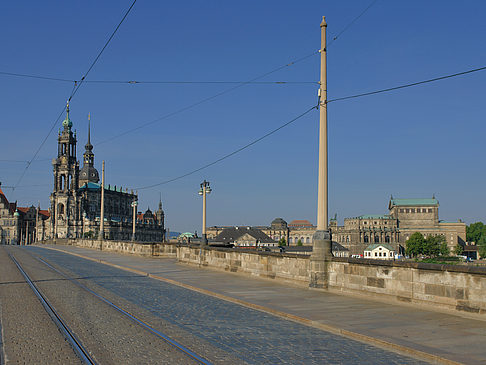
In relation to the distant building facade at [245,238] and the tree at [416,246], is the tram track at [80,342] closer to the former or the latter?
the distant building facade at [245,238]

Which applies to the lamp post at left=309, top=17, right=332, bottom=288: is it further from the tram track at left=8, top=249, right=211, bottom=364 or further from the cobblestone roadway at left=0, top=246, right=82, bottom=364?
the cobblestone roadway at left=0, top=246, right=82, bottom=364

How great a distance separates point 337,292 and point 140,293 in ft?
21.5

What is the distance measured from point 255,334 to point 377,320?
304cm

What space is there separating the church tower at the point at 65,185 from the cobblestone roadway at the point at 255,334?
159m

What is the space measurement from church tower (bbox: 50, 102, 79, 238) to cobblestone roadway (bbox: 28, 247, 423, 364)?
523 feet

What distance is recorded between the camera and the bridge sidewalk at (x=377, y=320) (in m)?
8.86

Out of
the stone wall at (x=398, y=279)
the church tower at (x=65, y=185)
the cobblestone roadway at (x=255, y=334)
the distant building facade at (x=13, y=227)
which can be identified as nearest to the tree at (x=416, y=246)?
the church tower at (x=65, y=185)

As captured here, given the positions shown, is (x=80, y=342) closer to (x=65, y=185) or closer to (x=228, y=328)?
(x=228, y=328)

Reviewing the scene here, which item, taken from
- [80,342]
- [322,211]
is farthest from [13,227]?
[80,342]

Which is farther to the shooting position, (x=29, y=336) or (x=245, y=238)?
(x=245, y=238)

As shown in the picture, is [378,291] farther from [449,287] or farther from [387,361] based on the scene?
[387,361]

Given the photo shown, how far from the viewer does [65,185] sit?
553 feet

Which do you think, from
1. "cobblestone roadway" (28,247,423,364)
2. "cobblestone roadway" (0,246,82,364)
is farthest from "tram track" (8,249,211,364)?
"cobblestone roadway" (28,247,423,364)

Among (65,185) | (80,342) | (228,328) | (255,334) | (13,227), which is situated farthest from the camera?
(13,227)
